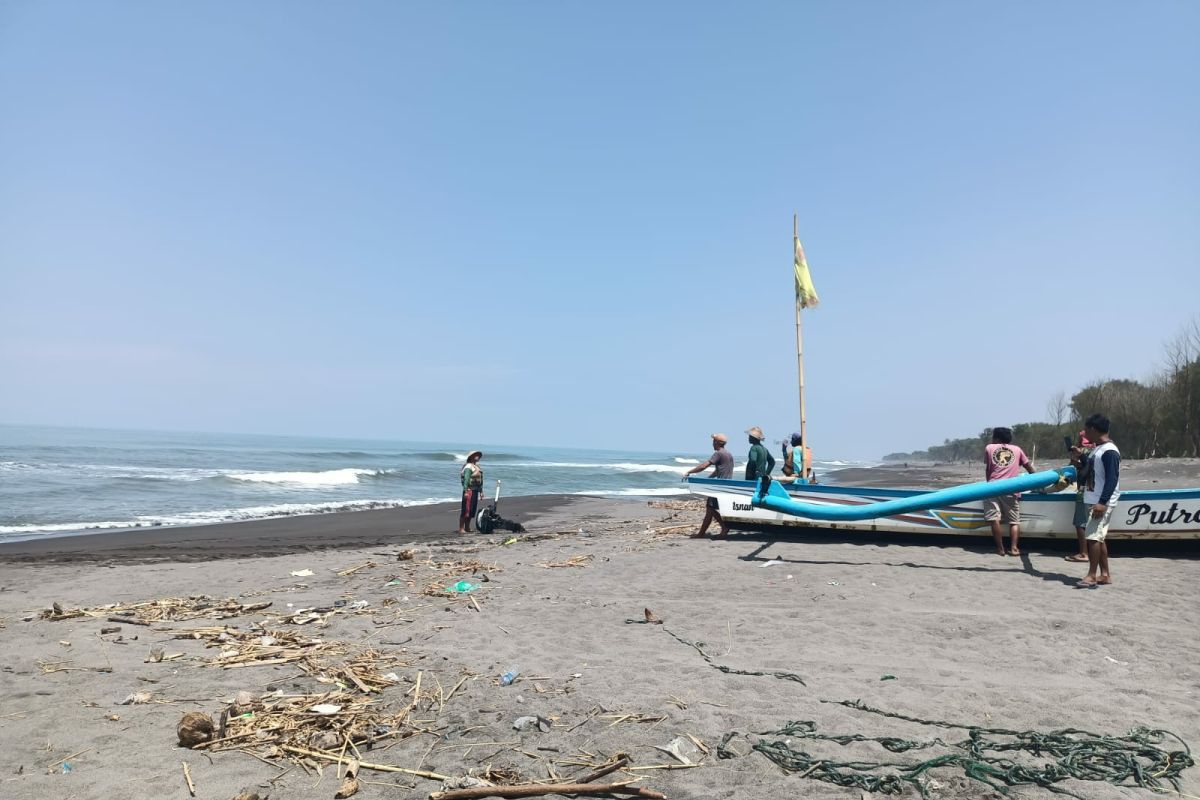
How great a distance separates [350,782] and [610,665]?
2349 mm

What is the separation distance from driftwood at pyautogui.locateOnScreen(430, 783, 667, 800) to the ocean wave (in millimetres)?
18566

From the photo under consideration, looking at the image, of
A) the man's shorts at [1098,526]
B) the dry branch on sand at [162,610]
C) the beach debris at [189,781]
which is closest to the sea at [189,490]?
the dry branch on sand at [162,610]

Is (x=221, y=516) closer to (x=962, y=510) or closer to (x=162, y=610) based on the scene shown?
(x=162, y=610)

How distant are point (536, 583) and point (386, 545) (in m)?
6.87

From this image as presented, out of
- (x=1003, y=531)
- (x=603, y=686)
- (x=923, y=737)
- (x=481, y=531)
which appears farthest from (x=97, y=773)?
(x=481, y=531)

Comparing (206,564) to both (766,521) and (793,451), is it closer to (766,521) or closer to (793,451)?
(766,521)

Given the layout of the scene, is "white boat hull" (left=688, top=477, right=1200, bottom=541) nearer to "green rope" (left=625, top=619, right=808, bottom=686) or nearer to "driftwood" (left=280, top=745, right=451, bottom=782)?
"green rope" (left=625, top=619, right=808, bottom=686)

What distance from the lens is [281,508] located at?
23.7 m

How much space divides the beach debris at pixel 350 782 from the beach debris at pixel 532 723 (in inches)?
38.4

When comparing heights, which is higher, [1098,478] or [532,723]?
[1098,478]

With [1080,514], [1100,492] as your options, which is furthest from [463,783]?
[1080,514]

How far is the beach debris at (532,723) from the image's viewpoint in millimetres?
4312

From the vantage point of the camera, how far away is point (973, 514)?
1027 cm

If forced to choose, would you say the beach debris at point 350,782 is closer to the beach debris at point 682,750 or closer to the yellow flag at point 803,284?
the beach debris at point 682,750
